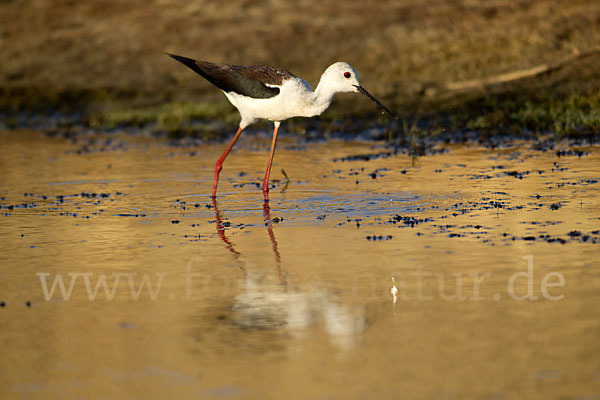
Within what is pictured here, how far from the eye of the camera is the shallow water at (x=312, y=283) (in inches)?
199

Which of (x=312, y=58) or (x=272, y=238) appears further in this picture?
(x=312, y=58)

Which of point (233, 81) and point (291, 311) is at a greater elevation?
point (233, 81)

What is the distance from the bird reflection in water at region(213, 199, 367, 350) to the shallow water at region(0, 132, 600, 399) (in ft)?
0.06

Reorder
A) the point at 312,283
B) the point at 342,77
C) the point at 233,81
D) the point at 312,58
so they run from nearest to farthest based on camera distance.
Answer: the point at 312,283, the point at 342,77, the point at 233,81, the point at 312,58

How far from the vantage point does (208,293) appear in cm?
668

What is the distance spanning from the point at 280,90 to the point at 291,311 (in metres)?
4.63

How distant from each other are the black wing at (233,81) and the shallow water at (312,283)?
3.51 ft

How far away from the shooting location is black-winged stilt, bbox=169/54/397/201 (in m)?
10.3

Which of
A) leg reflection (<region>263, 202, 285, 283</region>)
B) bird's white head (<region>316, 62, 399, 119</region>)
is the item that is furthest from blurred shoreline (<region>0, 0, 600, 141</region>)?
leg reflection (<region>263, 202, 285, 283</region>)

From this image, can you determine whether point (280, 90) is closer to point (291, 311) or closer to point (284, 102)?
point (284, 102)

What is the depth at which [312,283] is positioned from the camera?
6812 millimetres

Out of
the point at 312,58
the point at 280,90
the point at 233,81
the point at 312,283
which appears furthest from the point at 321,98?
the point at 312,58

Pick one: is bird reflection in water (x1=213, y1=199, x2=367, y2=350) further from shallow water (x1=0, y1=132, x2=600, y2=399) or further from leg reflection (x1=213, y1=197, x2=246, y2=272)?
leg reflection (x1=213, y1=197, x2=246, y2=272)

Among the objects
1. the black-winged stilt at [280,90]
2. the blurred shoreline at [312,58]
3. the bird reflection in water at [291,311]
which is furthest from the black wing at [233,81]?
the blurred shoreline at [312,58]
